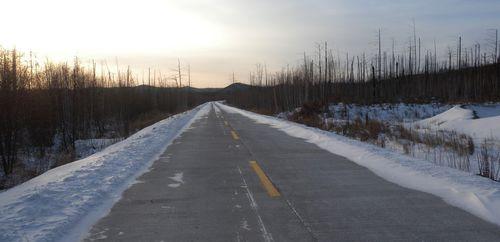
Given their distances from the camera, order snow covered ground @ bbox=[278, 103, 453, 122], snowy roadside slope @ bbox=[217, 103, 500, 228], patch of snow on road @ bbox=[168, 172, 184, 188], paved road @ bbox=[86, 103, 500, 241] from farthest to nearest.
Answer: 1. snow covered ground @ bbox=[278, 103, 453, 122]
2. patch of snow on road @ bbox=[168, 172, 184, 188]
3. snowy roadside slope @ bbox=[217, 103, 500, 228]
4. paved road @ bbox=[86, 103, 500, 241]

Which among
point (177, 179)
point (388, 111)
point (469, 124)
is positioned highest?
point (388, 111)

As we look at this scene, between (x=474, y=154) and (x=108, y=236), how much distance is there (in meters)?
12.7

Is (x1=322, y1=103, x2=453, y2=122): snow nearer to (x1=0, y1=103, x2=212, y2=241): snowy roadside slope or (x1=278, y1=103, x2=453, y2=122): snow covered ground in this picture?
(x1=278, y1=103, x2=453, y2=122): snow covered ground

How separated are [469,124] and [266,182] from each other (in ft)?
59.9

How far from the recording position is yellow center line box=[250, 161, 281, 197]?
24.0 feet

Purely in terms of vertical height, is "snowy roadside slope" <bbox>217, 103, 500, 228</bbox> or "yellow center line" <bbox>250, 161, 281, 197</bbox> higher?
"snowy roadside slope" <bbox>217, 103, 500, 228</bbox>

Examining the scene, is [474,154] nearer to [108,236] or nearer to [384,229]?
[384,229]

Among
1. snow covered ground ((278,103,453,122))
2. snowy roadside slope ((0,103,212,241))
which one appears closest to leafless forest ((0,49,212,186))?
snowy roadside slope ((0,103,212,241))

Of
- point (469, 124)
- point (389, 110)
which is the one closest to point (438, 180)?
point (469, 124)

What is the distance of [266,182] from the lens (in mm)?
8289

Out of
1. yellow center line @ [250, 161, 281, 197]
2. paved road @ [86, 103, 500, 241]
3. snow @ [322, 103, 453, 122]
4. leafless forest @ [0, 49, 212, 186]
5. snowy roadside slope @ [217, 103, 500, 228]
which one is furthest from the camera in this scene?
snow @ [322, 103, 453, 122]

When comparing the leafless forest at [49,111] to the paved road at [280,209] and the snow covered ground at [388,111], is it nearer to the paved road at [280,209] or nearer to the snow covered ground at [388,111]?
the paved road at [280,209]

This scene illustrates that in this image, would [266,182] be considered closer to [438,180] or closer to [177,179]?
[177,179]

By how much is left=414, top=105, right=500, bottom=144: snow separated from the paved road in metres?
11.9
